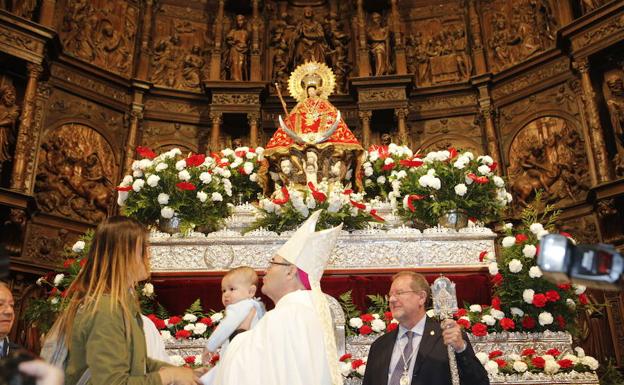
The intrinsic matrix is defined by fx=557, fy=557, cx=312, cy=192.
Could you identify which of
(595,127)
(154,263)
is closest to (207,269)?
(154,263)

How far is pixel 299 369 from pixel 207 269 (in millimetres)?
3543

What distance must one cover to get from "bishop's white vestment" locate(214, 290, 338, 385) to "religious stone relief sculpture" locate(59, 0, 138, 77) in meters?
11.7

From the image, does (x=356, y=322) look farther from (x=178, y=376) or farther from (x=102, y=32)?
(x=102, y=32)

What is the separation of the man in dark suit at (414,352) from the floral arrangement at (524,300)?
1162mm

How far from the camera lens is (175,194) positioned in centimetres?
640

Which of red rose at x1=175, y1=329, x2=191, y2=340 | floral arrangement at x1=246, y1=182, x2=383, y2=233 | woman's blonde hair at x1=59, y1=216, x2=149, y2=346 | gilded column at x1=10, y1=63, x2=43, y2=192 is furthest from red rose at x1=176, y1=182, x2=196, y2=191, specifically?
gilded column at x1=10, y1=63, x2=43, y2=192

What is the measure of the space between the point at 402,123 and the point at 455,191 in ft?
23.3

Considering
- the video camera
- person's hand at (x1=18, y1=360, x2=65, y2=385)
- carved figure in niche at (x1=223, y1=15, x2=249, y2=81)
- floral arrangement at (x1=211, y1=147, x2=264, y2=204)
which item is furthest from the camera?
carved figure in niche at (x1=223, y1=15, x2=249, y2=81)

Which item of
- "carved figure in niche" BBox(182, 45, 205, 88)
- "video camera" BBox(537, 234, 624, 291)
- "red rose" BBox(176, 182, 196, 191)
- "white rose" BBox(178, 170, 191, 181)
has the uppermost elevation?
"carved figure in niche" BBox(182, 45, 205, 88)

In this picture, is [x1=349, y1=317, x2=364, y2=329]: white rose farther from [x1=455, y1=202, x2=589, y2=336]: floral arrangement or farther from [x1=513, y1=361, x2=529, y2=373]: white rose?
[x1=513, y1=361, x2=529, y2=373]: white rose

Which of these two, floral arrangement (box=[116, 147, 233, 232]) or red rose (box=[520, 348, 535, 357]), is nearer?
red rose (box=[520, 348, 535, 357])

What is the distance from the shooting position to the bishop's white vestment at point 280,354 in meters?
2.55

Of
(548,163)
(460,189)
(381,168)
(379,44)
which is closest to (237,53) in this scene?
(379,44)

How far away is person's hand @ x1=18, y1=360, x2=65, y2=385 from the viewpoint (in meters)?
1.13
